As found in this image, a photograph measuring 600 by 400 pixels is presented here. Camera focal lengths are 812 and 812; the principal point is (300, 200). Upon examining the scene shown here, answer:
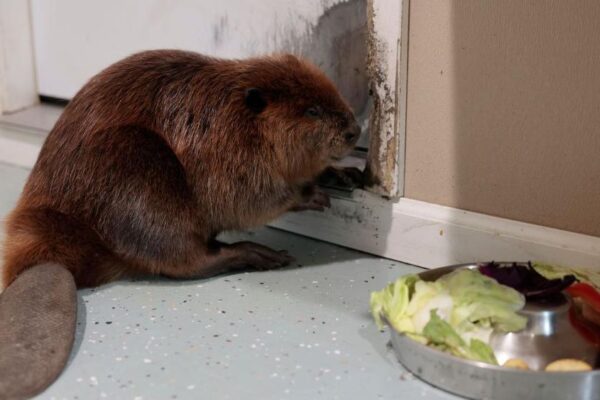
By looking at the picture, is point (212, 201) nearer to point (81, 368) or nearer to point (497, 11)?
point (81, 368)

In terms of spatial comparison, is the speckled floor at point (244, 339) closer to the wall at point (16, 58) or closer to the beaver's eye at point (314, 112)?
the beaver's eye at point (314, 112)

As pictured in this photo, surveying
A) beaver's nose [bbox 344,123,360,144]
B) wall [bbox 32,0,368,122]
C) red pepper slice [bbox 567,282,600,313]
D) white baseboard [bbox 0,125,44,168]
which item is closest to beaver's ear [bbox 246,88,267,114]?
beaver's nose [bbox 344,123,360,144]

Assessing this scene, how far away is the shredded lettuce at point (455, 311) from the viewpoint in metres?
1.26

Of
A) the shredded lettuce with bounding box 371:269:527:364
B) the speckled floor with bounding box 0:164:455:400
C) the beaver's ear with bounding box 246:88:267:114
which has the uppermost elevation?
the beaver's ear with bounding box 246:88:267:114

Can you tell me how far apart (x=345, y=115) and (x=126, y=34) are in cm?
106

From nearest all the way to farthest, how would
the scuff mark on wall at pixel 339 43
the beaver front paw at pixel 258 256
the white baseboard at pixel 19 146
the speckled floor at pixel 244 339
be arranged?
the speckled floor at pixel 244 339
the beaver front paw at pixel 258 256
the scuff mark on wall at pixel 339 43
the white baseboard at pixel 19 146

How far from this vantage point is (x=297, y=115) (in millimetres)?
1644

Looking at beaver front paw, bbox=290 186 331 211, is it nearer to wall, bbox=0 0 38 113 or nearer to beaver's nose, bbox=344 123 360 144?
beaver's nose, bbox=344 123 360 144

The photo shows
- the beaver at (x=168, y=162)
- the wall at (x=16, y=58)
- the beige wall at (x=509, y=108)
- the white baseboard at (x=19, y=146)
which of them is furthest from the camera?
the wall at (x=16, y=58)

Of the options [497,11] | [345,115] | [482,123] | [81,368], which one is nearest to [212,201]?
[345,115]

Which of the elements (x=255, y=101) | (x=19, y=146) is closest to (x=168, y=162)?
(x=255, y=101)

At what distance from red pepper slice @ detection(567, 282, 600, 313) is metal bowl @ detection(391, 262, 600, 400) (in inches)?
2.0

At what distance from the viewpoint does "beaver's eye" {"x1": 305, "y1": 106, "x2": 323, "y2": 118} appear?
1649 mm

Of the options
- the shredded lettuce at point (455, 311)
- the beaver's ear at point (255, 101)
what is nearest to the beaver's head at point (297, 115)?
the beaver's ear at point (255, 101)
